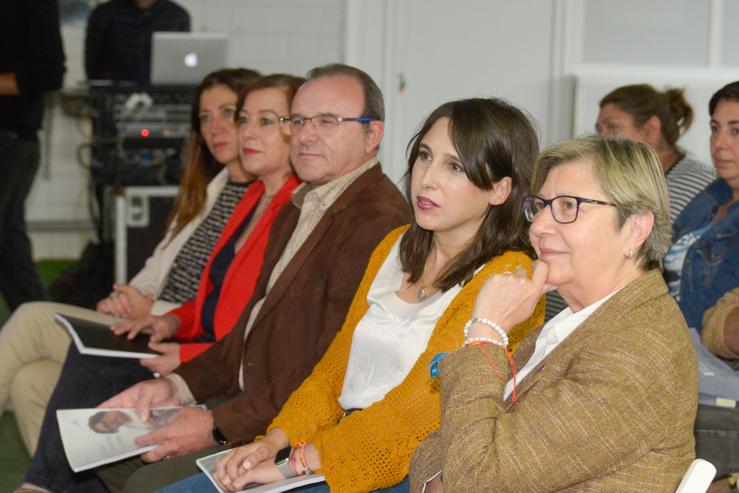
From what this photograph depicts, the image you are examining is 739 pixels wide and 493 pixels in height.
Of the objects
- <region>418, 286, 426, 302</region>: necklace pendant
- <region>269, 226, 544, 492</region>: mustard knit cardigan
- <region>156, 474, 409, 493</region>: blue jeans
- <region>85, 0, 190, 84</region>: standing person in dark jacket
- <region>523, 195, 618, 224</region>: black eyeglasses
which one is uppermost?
<region>85, 0, 190, 84</region>: standing person in dark jacket

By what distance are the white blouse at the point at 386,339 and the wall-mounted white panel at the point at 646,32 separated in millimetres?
3555

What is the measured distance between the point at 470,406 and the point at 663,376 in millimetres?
270

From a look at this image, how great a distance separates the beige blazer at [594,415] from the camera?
57.7 inches

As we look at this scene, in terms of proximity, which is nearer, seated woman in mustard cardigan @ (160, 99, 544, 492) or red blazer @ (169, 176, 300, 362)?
seated woman in mustard cardigan @ (160, 99, 544, 492)

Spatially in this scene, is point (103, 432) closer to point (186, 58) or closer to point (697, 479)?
point (697, 479)

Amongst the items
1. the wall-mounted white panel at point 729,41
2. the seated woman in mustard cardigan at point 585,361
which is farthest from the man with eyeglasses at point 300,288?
the wall-mounted white panel at point 729,41

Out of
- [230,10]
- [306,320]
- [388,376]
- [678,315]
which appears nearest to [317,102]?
[306,320]

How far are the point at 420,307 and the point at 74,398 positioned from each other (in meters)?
1.15

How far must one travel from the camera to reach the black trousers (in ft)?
14.3

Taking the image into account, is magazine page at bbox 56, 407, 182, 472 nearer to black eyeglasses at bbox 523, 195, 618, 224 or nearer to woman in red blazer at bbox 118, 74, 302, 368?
woman in red blazer at bbox 118, 74, 302, 368

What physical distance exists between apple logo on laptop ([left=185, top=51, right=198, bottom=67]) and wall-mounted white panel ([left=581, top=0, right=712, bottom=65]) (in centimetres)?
→ 195

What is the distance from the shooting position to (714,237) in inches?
110

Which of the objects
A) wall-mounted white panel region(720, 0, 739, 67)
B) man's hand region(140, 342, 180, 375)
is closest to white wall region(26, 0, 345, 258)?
wall-mounted white panel region(720, 0, 739, 67)

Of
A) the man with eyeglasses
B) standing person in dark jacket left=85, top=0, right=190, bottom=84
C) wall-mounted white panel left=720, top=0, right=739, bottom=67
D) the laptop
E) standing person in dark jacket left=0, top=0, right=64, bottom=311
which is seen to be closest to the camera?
the man with eyeglasses
